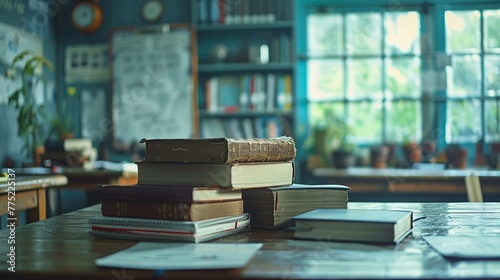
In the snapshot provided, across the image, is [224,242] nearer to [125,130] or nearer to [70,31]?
[125,130]

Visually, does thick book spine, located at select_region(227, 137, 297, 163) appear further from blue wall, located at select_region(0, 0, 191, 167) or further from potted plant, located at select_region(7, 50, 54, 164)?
blue wall, located at select_region(0, 0, 191, 167)

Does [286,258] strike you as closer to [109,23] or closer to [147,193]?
[147,193]

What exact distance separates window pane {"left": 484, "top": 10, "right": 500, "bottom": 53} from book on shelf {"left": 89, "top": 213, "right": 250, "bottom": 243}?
157 inches

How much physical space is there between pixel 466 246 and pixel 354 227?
7.6 inches

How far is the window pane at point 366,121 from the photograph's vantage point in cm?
497

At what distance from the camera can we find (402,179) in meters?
4.27

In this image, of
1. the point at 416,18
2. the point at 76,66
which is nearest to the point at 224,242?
the point at 416,18

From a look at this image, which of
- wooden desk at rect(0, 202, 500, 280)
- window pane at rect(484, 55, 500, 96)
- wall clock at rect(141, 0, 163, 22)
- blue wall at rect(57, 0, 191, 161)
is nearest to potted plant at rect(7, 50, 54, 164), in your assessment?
blue wall at rect(57, 0, 191, 161)

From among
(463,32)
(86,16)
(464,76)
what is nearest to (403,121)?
(464,76)

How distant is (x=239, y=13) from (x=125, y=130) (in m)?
1.27

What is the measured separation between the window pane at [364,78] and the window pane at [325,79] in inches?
3.0

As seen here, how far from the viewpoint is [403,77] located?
493cm

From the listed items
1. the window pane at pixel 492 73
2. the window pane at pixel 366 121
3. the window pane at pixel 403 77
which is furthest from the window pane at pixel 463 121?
the window pane at pixel 366 121

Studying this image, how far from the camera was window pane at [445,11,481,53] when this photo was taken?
4840mm
